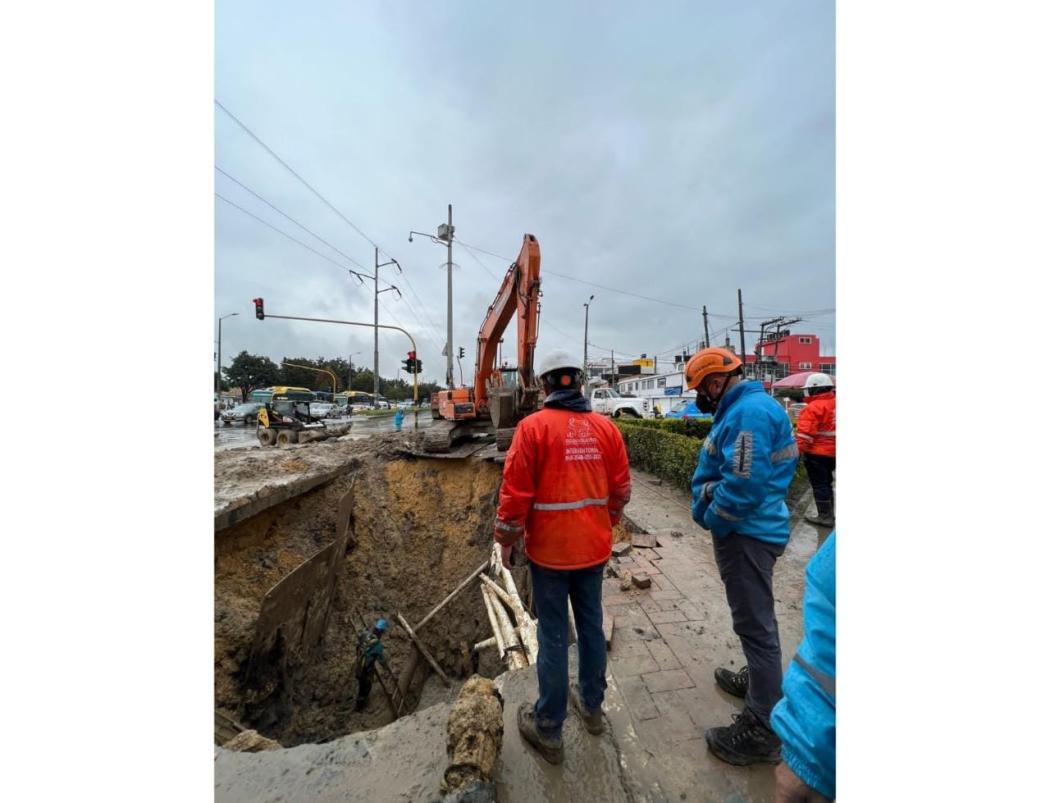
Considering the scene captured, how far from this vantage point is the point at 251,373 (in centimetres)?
5169

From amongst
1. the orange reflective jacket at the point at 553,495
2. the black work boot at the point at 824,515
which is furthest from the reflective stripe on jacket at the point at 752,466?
the black work boot at the point at 824,515

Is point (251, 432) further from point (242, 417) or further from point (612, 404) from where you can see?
point (612, 404)

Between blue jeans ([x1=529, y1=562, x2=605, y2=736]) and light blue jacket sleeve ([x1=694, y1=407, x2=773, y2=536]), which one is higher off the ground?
light blue jacket sleeve ([x1=694, y1=407, x2=773, y2=536])

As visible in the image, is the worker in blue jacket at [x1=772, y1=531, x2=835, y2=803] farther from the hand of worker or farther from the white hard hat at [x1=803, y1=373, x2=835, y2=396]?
the white hard hat at [x1=803, y1=373, x2=835, y2=396]

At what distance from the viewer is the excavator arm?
806 cm

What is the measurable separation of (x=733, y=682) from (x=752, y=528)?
1.15 m

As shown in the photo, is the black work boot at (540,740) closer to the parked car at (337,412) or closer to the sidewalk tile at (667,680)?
the sidewalk tile at (667,680)

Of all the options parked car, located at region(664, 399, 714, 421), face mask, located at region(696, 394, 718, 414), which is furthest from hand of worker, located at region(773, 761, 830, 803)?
parked car, located at region(664, 399, 714, 421)

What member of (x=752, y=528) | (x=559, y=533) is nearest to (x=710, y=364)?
(x=752, y=528)

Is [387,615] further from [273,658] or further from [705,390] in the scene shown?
[705,390]

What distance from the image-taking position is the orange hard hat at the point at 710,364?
2221 millimetres

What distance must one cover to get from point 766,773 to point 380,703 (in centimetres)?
536

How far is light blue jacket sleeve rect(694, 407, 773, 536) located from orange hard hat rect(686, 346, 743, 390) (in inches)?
11.6

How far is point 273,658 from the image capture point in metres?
4.70
